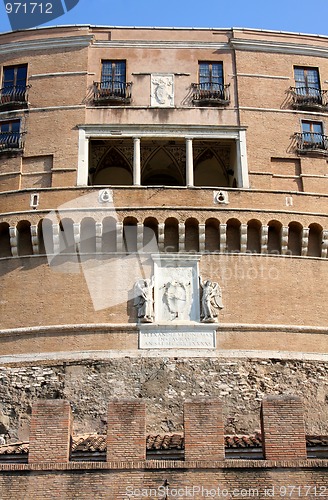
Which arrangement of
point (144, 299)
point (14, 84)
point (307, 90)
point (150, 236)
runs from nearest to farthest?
1. point (144, 299)
2. point (150, 236)
3. point (307, 90)
4. point (14, 84)

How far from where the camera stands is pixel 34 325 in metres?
23.0

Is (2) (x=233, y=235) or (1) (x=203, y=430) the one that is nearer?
(1) (x=203, y=430)

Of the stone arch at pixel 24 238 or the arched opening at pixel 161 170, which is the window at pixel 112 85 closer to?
the arched opening at pixel 161 170

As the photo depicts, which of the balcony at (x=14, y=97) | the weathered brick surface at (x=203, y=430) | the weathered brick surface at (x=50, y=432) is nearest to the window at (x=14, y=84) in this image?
the balcony at (x=14, y=97)

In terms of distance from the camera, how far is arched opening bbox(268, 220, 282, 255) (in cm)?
2416

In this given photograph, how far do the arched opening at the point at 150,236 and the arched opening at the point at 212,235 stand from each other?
4.98 ft

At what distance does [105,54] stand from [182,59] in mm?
2623

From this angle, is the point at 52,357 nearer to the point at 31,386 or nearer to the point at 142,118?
the point at 31,386

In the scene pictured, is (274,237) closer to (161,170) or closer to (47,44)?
(161,170)

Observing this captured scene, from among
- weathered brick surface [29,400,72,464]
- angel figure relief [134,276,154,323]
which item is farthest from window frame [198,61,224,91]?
weathered brick surface [29,400,72,464]

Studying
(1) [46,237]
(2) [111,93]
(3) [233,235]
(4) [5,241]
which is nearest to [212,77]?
(2) [111,93]

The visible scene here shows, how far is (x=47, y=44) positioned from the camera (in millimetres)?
27734

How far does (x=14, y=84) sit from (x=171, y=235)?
8173 mm

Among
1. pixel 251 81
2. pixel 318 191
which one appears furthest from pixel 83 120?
pixel 318 191
